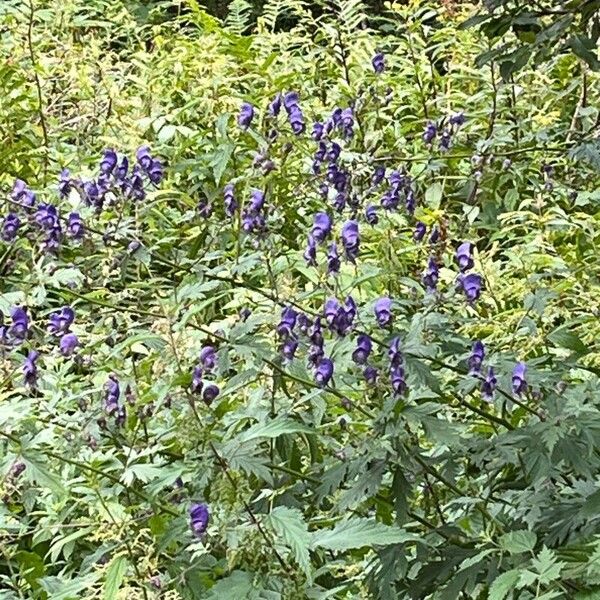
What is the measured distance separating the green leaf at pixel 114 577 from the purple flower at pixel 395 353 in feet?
1.80

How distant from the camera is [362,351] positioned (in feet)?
5.84

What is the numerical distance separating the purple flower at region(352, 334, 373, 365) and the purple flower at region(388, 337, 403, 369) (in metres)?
0.05

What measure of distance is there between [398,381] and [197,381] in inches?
13.1

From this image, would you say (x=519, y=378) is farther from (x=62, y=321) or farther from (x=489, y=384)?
(x=62, y=321)

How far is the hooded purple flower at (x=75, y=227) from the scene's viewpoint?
2.10 m

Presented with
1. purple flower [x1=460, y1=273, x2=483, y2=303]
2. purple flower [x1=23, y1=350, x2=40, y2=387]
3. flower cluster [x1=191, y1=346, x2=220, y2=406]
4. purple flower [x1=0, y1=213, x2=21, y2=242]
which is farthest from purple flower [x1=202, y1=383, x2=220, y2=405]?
purple flower [x1=0, y1=213, x2=21, y2=242]

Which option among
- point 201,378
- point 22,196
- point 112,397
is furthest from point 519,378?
point 22,196

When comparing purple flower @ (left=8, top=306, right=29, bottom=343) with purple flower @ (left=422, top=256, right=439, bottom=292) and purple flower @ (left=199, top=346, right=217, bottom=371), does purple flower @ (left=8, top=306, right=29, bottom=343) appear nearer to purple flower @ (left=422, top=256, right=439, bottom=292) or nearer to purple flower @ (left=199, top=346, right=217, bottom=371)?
purple flower @ (left=199, top=346, right=217, bottom=371)

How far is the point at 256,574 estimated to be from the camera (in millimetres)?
1655

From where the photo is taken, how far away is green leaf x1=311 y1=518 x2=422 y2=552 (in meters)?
1.62

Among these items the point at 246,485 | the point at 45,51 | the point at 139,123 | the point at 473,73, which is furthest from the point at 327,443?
the point at 45,51

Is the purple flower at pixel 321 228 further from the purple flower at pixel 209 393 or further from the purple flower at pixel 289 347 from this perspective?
the purple flower at pixel 209 393

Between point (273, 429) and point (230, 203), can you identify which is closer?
point (273, 429)

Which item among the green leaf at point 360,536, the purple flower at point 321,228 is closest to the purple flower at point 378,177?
the purple flower at point 321,228
